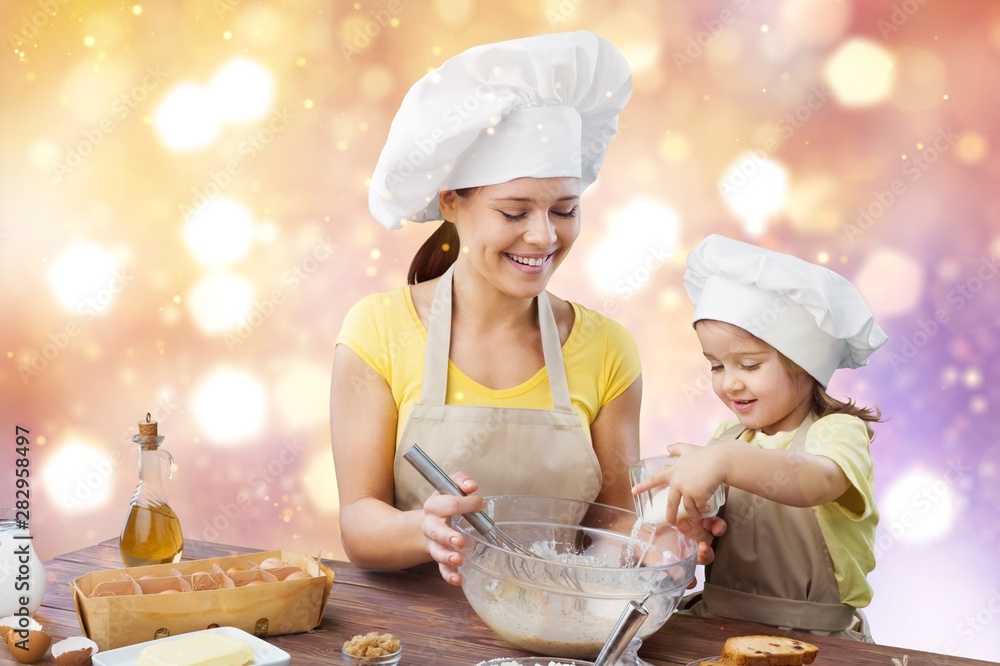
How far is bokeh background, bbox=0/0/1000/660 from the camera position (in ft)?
8.66

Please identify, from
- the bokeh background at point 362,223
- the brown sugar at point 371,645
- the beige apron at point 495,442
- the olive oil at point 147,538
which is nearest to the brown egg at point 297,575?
the brown sugar at point 371,645

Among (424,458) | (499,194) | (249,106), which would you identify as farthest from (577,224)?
(249,106)

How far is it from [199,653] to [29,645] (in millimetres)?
236

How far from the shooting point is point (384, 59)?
301 cm

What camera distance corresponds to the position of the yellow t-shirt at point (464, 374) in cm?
181

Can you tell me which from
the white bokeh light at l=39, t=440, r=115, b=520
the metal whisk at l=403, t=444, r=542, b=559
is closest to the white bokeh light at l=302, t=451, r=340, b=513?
the white bokeh light at l=39, t=440, r=115, b=520

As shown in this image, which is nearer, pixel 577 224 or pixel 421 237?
pixel 577 224

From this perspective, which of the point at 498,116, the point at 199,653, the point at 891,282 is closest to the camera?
the point at 199,653

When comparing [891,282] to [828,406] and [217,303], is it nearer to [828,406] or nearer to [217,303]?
[828,406]

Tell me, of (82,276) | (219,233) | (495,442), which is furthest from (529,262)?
(82,276)

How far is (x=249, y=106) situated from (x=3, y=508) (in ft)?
6.46

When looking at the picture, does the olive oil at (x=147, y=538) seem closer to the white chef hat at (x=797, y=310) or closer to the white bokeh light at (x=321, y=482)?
the white chef hat at (x=797, y=310)

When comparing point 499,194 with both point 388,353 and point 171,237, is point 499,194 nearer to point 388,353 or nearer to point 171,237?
point 388,353

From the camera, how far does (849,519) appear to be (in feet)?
5.06
